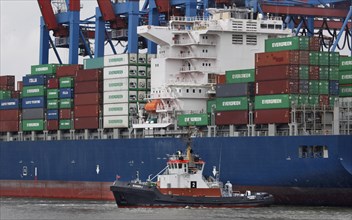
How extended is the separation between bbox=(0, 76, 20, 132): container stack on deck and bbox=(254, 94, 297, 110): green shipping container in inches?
945

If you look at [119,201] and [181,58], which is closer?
[119,201]

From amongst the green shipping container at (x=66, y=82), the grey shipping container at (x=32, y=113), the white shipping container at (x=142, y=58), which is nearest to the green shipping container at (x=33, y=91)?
the grey shipping container at (x=32, y=113)

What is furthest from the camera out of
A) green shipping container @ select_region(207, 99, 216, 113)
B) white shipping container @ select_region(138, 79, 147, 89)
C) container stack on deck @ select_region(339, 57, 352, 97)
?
white shipping container @ select_region(138, 79, 147, 89)

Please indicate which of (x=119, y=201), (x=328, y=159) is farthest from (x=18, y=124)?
(x=328, y=159)

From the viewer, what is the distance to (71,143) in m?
83.2

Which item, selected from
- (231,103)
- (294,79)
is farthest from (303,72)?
(231,103)

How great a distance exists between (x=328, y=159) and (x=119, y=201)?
11.6 meters

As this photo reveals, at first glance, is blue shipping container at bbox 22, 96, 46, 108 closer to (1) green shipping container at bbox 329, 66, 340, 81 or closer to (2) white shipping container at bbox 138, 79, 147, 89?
(2) white shipping container at bbox 138, 79, 147, 89

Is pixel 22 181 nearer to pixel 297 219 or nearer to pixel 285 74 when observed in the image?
pixel 285 74

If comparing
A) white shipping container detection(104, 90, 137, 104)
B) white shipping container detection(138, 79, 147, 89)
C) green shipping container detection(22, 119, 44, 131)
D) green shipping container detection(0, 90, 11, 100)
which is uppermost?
white shipping container detection(138, 79, 147, 89)

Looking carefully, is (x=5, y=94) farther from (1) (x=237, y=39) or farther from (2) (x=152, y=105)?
(1) (x=237, y=39)

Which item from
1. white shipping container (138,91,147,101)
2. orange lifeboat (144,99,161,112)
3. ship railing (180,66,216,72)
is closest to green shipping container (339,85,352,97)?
ship railing (180,66,216,72)

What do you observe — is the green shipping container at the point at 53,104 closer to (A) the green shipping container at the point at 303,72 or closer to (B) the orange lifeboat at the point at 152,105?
(B) the orange lifeboat at the point at 152,105

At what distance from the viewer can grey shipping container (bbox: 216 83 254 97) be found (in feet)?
232
